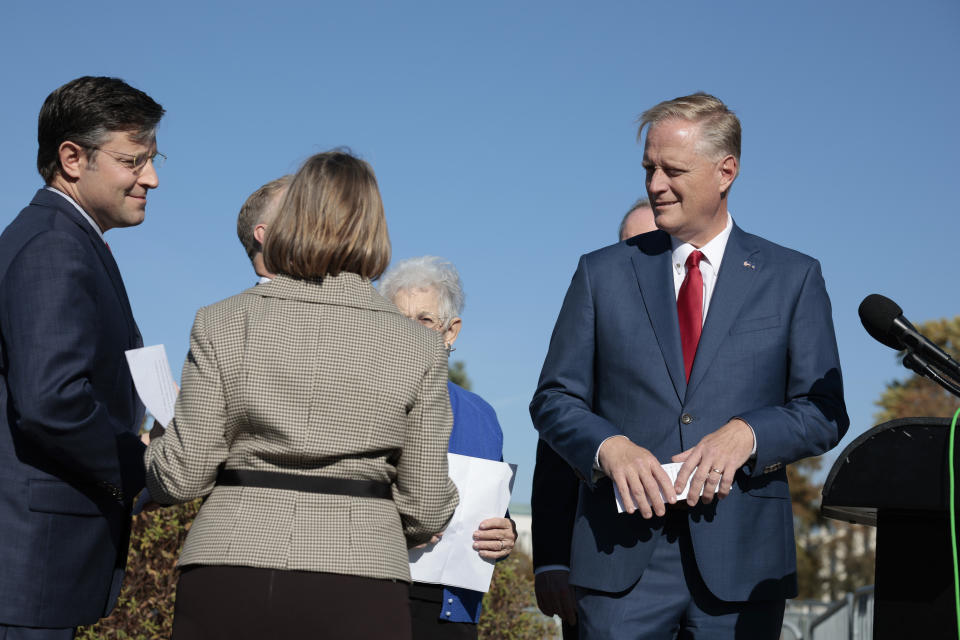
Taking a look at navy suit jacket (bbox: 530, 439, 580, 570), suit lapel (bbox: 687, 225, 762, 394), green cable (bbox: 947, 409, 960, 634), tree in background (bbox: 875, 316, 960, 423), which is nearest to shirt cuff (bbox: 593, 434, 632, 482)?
suit lapel (bbox: 687, 225, 762, 394)

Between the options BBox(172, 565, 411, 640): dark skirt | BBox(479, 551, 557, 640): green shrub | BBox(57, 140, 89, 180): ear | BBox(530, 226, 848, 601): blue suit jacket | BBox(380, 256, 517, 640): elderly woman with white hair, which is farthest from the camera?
BBox(479, 551, 557, 640): green shrub

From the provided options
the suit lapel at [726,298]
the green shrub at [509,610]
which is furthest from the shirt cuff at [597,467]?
the green shrub at [509,610]

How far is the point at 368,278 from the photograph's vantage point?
3.20 m

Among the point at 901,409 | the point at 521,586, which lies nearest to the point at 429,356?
the point at 521,586

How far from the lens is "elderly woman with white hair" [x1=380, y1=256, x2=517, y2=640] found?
4.10 meters

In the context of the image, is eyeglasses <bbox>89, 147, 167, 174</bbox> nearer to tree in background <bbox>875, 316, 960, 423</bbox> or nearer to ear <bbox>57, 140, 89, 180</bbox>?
ear <bbox>57, 140, 89, 180</bbox>

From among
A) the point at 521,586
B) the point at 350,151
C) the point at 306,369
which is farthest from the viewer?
the point at 521,586

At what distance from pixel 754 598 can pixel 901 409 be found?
96.1ft

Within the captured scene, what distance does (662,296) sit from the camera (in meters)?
3.73

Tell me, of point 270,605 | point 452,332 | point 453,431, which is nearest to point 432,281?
point 452,332

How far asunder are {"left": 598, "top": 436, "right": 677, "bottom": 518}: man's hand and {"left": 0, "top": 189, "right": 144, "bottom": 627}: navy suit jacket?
161 cm

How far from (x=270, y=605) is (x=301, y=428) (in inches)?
18.8

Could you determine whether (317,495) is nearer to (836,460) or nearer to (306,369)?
(306,369)

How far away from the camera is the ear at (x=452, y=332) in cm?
501
